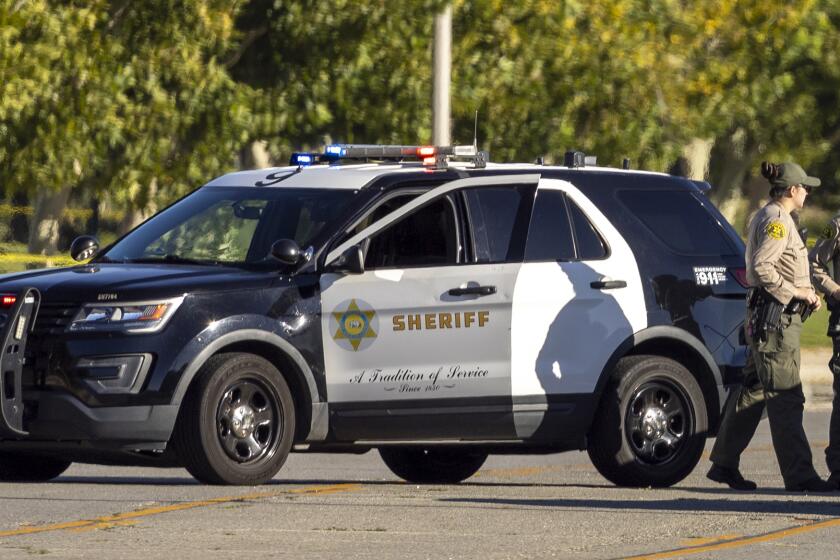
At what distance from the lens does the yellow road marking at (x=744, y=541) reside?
25.6 ft

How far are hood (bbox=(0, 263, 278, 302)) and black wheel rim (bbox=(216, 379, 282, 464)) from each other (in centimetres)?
51

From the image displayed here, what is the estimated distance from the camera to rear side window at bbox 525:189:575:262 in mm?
10789

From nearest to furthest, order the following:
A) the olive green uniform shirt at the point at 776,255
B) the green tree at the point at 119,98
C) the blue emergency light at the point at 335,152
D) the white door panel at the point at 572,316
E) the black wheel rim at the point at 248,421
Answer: the black wheel rim at the point at 248,421 < the olive green uniform shirt at the point at 776,255 < the white door panel at the point at 572,316 < the blue emergency light at the point at 335,152 < the green tree at the point at 119,98

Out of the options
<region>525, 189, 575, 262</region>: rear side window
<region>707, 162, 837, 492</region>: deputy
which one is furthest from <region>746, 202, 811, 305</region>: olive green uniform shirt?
<region>525, 189, 575, 262</region>: rear side window

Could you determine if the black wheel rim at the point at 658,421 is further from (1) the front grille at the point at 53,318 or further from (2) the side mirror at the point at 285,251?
(1) the front grille at the point at 53,318

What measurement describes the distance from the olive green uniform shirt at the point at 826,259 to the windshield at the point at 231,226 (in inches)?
97.7

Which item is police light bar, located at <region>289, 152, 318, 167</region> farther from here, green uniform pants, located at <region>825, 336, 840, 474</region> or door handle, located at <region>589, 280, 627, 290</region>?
green uniform pants, located at <region>825, 336, 840, 474</region>

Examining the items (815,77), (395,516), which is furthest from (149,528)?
(815,77)

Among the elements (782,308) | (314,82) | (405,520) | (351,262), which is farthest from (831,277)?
(314,82)

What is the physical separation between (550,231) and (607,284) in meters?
0.42

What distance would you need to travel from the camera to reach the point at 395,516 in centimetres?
900

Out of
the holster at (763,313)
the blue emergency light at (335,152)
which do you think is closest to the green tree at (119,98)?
the blue emergency light at (335,152)

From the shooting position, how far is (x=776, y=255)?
10.4 meters

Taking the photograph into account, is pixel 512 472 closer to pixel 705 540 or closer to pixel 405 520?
pixel 405 520
